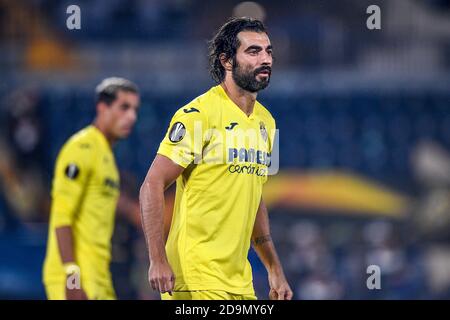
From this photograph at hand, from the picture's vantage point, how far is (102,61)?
17375 millimetres

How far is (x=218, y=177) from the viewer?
6047 millimetres

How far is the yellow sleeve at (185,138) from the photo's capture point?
586 centimetres

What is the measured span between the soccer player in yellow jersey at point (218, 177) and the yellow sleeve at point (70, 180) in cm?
223

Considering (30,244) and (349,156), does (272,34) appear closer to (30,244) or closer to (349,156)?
(349,156)

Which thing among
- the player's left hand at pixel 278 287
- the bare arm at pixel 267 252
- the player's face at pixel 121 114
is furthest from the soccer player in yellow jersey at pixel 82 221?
the player's left hand at pixel 278 287

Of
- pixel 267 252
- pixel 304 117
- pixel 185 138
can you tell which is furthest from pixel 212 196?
pixel 304 117

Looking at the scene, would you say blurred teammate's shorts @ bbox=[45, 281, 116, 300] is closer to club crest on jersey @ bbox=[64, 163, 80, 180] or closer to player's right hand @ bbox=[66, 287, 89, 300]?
player's right hand @ bbox=[66, 287, 89, 300]

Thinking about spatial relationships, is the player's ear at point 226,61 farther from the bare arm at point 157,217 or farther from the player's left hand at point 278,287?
the player's left hand at point 278,287

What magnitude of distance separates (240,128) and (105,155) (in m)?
2.72

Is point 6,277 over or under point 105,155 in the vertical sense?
under

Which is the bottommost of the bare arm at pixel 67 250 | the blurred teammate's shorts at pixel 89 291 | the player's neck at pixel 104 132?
the blurred teammate's shorts at pixel 89 291
